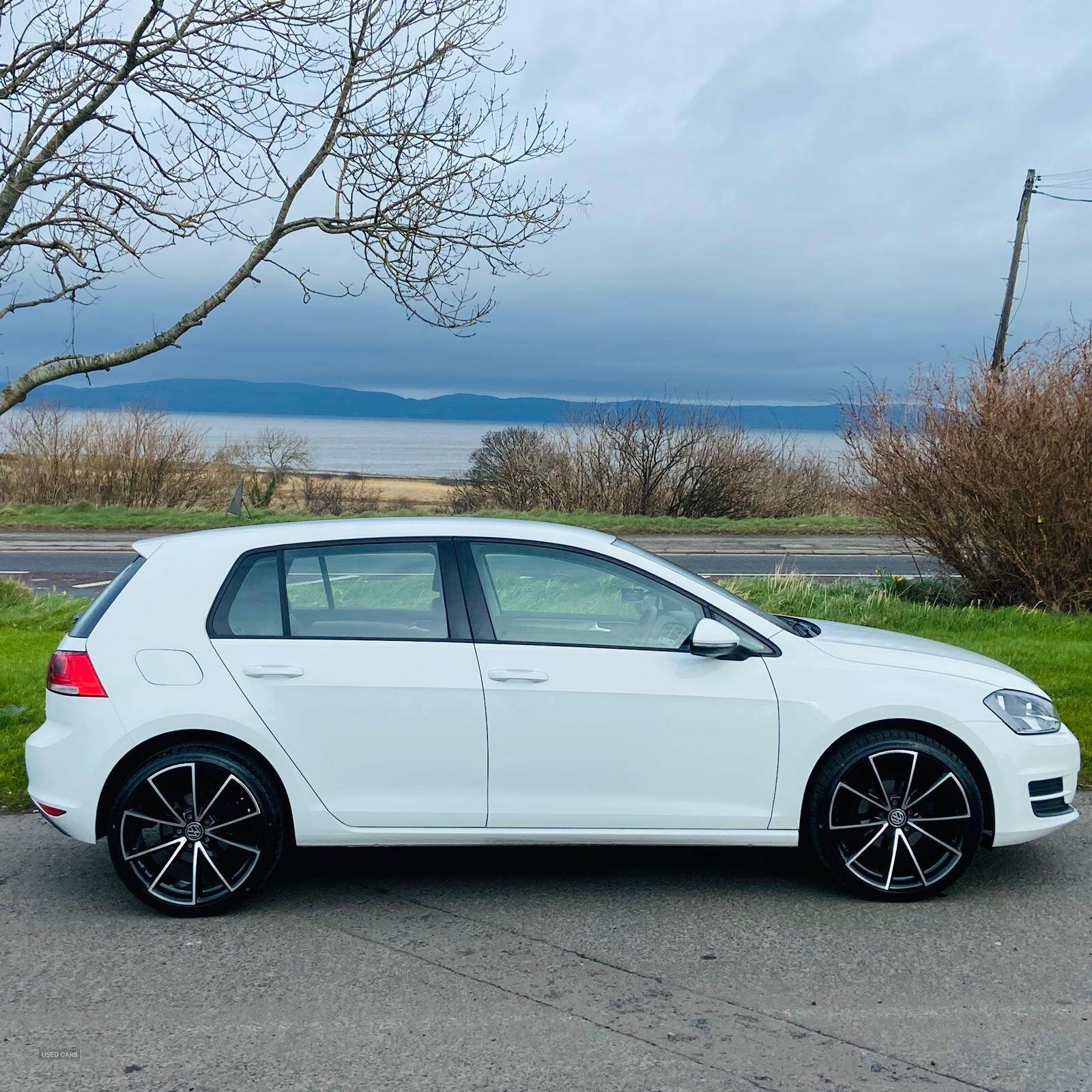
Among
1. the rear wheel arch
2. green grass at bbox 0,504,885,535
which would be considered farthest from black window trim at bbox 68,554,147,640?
green grass at bbox 0,504,885,535

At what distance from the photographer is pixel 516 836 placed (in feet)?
15.6

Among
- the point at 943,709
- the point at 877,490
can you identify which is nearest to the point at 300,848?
the point at 943,709

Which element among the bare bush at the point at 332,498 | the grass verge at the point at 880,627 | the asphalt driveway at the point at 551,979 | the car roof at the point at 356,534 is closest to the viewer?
the asphalt driveway at the point at 551,979

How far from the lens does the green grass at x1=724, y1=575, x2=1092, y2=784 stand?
28.1 feet

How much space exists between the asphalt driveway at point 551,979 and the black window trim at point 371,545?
42.8 inches

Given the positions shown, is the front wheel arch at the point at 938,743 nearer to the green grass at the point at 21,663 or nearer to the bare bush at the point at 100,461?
the green grass at the point at 21,663

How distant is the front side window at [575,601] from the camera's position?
491 cm

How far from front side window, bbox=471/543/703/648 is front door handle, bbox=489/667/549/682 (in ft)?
0.50

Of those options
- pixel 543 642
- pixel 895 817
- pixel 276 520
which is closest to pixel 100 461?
pixel 276 520

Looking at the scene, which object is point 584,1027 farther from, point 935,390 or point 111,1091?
point 935,390

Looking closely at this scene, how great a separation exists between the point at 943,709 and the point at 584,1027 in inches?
80.7

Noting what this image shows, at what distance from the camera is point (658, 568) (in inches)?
199

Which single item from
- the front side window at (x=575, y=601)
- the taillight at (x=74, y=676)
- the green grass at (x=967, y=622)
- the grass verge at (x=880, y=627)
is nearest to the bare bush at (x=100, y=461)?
the grass verge at (x=880, y=627)

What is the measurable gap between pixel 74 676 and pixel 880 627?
8.34 m
